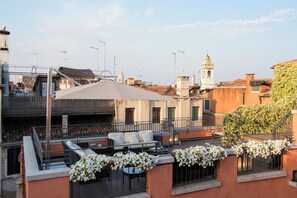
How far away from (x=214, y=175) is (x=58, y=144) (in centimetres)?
621

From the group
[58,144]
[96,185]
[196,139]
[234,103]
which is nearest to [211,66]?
[234,103]

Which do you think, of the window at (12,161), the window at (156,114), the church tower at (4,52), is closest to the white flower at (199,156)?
the window at (12,161)

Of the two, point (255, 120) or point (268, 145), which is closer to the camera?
point (268, 145)

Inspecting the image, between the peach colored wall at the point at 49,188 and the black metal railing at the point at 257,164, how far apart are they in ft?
15.5

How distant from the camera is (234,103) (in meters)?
28.9

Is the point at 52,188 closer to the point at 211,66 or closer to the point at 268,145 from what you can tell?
the point at 268,145

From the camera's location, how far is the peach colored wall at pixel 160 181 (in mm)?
6092

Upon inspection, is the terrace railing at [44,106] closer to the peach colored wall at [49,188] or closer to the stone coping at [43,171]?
the stone coping at [43,171]

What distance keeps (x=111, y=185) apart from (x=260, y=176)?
425 centimetres

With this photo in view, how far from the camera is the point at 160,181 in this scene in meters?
6.19

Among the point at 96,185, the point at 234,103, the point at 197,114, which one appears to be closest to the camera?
the point at 96,185

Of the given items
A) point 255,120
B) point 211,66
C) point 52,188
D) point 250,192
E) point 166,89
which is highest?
point 211,66

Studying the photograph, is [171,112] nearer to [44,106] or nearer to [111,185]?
[44,106]

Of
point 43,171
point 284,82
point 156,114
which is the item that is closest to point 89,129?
point 156,114
